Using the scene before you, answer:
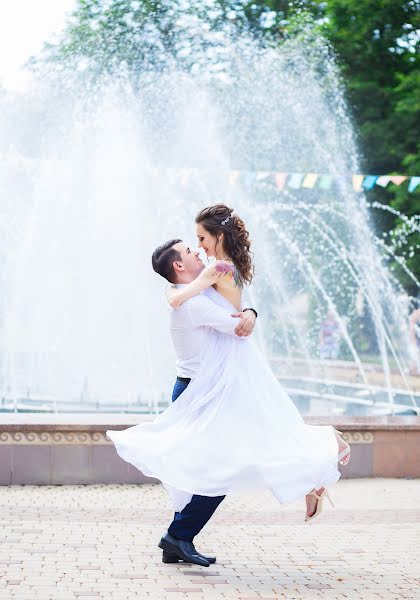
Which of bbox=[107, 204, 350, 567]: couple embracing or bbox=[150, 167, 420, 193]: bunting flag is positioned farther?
bbox=[150, 167, 420, 193]: bunting flag

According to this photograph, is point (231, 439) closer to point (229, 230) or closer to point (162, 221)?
point (229, 230)

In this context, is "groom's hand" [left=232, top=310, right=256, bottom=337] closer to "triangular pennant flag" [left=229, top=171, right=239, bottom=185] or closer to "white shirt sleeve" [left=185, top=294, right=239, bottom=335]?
"white shirt sleeve" [left=185, top=294, right=239, bottom=335]

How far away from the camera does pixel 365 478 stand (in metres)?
8.16

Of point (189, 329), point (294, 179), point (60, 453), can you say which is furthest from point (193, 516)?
point (294, 179)

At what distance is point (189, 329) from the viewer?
17.3 feet

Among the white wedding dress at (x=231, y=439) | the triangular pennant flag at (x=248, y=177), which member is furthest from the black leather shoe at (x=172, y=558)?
the triangular pennant flag at (x=248, y=177)

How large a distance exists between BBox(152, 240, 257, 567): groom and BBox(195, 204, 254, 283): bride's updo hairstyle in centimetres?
15

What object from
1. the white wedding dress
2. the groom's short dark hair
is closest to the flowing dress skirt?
the white wedding dress

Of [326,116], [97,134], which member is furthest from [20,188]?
[326,116]

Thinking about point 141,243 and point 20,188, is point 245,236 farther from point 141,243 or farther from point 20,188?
point 20,188

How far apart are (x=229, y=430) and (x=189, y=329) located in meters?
0.50

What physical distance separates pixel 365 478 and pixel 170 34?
22.7m

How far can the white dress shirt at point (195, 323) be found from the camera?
518 cm

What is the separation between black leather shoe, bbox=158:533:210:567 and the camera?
5.19m
